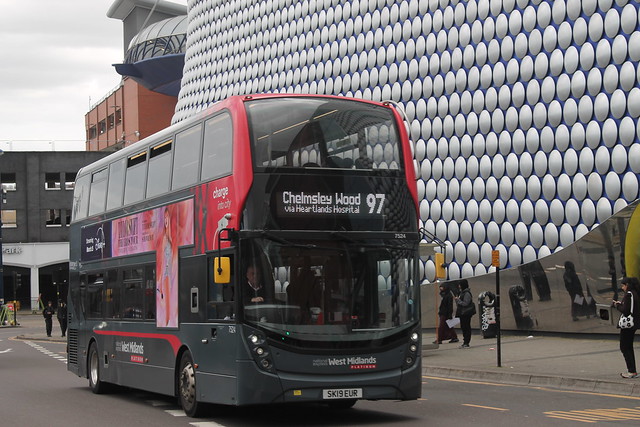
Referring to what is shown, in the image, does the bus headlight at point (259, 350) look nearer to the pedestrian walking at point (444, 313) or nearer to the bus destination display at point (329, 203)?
the bus destination display at point (329, 203)

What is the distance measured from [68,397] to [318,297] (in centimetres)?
686

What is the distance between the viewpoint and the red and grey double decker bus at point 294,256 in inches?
467

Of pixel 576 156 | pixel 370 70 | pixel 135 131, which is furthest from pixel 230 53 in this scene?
pixel 135 131

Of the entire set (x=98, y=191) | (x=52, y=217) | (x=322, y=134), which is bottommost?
(x=98, y=191)

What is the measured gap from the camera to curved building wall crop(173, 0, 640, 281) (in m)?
27.2

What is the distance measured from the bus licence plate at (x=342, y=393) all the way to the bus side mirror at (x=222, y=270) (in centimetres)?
172

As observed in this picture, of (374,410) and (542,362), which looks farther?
(542,362)

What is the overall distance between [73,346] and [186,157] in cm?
734

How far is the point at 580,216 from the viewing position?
28047 millimetres

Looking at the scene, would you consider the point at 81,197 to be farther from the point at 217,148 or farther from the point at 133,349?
the point at 217,148

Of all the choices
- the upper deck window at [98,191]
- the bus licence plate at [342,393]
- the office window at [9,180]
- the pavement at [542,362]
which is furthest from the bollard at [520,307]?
the office window at [9,180]

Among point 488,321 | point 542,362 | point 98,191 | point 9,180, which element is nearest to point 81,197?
point 98,191

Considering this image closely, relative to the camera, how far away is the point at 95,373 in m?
18.2

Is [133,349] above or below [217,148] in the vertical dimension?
below
